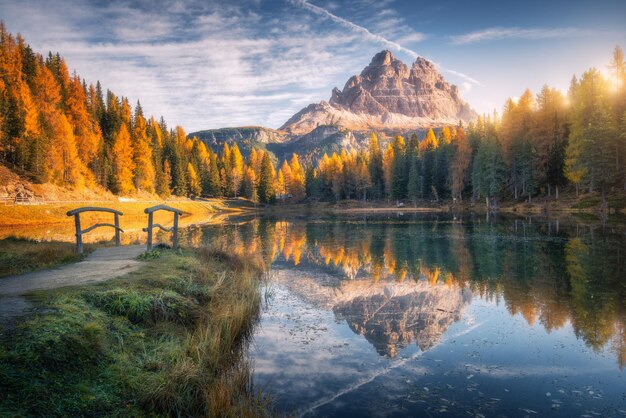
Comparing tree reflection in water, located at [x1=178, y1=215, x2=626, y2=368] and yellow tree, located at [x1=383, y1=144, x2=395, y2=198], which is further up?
yellow tree, located at [x1=383, y1=144, x2=395, y2=198]

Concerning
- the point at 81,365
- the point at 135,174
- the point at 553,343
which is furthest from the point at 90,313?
the point at 135,174

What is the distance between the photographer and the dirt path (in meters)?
8.60

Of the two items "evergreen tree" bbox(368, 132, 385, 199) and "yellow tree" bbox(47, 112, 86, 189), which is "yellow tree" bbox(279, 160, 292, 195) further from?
"yellow tree" bbox(47, 112, 86, 189)

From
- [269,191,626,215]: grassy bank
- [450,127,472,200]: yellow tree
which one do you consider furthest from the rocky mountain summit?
[450,127,472,200]: yellow tree

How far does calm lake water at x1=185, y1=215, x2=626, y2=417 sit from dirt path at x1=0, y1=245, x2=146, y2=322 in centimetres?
565

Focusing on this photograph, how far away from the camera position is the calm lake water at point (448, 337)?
8.03m

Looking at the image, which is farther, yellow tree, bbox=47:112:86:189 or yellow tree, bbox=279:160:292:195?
yellow tree, bbox=279:160:292:195

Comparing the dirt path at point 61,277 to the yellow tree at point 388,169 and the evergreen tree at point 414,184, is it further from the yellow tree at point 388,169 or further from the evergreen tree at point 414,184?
the yellow tree at point 388,169

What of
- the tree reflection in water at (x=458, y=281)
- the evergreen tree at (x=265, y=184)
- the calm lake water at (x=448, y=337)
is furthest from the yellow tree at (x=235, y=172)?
the calm lake water at (x=448, y=337)

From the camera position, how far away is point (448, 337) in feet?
38.3

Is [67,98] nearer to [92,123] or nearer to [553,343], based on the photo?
[92,123]

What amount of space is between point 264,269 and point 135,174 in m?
71.1

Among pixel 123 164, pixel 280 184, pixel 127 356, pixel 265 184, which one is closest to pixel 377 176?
pixel 265 184

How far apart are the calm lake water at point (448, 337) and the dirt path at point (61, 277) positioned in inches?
222
